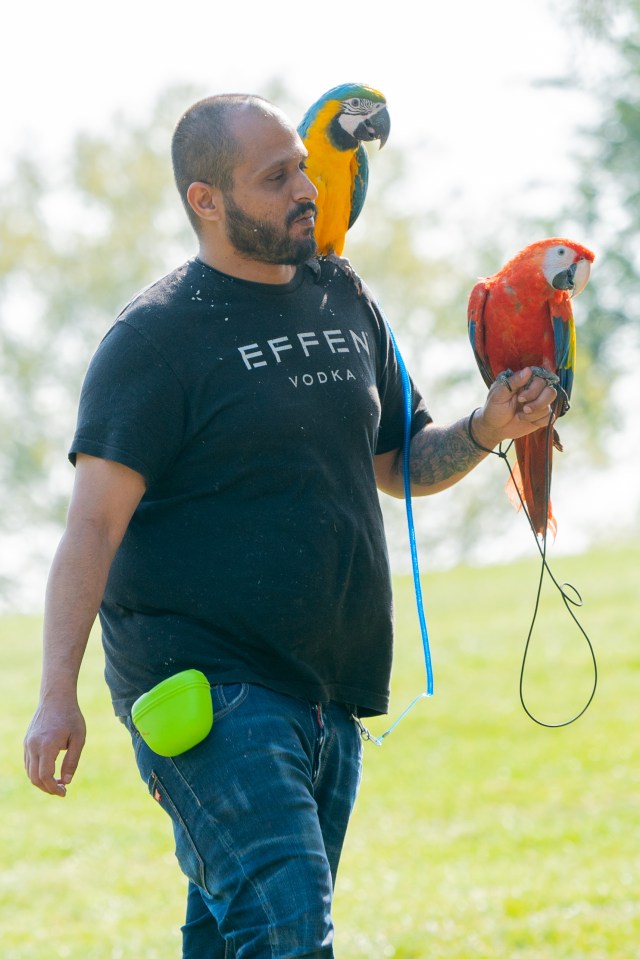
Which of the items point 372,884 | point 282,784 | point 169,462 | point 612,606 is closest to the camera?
point 282,784

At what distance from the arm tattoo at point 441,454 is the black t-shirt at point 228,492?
36 cm

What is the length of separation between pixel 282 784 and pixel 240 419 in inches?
26.2

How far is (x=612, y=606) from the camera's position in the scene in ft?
31.4

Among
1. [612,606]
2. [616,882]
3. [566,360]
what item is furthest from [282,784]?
[612,606]

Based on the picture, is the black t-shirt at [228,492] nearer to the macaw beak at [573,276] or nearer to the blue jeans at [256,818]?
the blue jeans at [256,818]

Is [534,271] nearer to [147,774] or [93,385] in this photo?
[93,385]

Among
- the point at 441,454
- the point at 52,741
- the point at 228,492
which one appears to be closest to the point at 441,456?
the point at 441,454

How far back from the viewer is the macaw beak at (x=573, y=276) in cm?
258

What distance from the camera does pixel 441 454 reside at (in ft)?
8.91

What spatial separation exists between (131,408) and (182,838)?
785 mm

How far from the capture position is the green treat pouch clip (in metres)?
2.11

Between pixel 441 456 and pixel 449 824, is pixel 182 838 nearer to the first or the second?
pixel 441 456

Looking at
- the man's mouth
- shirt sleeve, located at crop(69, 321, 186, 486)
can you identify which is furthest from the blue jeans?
the man's mouth

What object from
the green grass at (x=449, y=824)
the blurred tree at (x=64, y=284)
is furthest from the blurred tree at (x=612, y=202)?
the blurred tree at (x=64, y=284)
